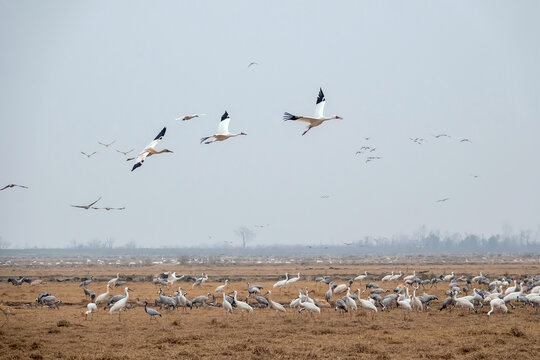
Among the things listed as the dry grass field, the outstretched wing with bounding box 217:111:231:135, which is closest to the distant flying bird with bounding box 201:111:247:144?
the outstretched wing with bounding box 217:111:231:135

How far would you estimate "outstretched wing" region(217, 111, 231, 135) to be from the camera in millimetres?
16844

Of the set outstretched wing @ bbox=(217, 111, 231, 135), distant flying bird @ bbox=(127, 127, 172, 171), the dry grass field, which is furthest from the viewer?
outstretched wing @ bbox=(217, 111, 231, 135)

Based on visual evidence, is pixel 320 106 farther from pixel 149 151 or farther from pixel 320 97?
pixel 149 151

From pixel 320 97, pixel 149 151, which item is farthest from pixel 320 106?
pixel 149 151

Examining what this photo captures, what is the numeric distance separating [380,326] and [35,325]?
366 inches

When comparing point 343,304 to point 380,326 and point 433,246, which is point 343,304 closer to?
point 380,326

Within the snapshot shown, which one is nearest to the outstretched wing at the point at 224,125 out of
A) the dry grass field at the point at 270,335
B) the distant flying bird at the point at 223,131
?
the distant flying bird at the point at 223,131

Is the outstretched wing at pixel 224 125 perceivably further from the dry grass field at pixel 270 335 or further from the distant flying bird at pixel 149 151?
the dry grass field at pixel 270 335

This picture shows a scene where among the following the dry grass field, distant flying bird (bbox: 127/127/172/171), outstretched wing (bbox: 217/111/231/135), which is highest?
outstretched wing (bbox: 217/111/231/135)

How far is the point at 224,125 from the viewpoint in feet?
56.1

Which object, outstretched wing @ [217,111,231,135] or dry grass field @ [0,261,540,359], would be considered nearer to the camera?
dry grass field @ [0,261,540,359]

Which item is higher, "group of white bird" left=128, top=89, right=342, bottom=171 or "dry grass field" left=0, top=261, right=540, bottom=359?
"group of white bird" left=128, top=89, right=342, bottom=171

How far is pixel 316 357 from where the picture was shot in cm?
1324

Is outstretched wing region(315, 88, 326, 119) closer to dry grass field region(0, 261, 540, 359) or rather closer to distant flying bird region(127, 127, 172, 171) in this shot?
distant flying bird region(127, 127, 172, 171)
